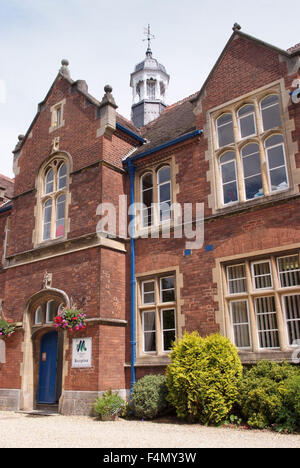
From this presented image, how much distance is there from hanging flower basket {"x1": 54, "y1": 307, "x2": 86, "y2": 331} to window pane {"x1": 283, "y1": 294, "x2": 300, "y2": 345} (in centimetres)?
532

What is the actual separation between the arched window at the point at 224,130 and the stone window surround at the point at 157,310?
3713 mm

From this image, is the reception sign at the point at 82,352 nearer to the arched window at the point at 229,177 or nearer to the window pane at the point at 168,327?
the window pane at the point at 168,327

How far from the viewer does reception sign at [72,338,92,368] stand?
37.7 feet

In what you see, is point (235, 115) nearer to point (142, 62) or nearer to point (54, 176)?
point (54, 176)

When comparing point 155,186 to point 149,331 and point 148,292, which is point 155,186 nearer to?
point 148,292

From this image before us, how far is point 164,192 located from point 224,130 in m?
2.50

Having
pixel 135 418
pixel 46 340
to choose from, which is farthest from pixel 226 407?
pixel 46 340

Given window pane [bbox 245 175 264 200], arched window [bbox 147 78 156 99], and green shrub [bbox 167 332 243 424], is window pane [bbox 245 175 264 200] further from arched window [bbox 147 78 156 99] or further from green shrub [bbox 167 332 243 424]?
arched window [bbox 147 78 156 99]

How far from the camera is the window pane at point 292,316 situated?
A: 9.42m

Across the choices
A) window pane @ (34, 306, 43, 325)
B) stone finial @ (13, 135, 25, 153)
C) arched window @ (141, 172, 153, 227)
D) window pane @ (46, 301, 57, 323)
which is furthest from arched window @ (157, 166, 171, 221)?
stone finial @ (13, 135, 25, 153)

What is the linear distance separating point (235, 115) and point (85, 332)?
7.21 meters

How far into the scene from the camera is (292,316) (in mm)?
9586

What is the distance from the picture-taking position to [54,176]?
48.2 ft

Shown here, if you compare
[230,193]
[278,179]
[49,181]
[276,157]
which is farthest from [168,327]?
[49,181]
